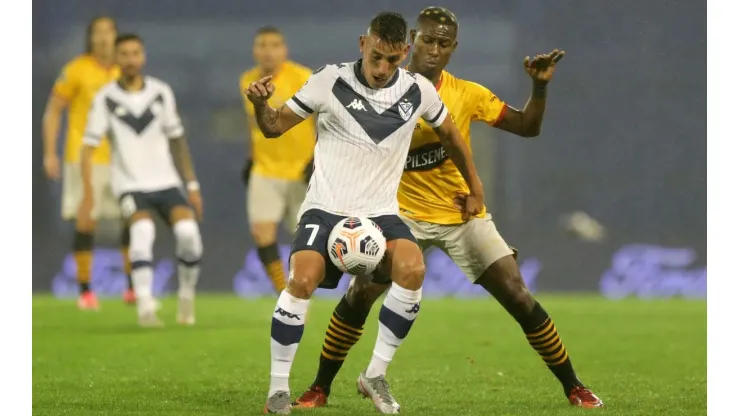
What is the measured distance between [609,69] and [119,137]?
7.51m

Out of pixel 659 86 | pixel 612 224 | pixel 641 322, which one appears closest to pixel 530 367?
pixel 641 322

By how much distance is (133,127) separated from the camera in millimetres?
9867

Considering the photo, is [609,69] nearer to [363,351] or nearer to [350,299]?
[363,351]

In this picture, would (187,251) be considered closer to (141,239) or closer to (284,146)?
(141,239)

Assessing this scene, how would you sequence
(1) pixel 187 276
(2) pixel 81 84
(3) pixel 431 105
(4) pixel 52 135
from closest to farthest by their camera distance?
(3) pixel 431 105, (1) pixel 187 276, (4) pixel 52 135, (2) pixel 81 84

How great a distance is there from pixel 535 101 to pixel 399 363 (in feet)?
7.86

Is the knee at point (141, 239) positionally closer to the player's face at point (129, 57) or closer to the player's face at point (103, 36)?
the player's face at point (129, 57)

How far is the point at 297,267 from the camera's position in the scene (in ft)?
16.6

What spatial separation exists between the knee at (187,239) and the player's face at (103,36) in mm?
2833

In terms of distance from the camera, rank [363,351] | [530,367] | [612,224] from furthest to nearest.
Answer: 1. [612,224]
2. [363,351]
3. [530,367]

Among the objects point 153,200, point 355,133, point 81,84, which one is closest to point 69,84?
point 81,84

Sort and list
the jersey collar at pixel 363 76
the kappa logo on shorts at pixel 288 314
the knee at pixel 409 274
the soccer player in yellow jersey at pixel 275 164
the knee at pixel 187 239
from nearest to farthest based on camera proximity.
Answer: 1. the kappa logo on shorts at pixel 288 314
2. the knee at pixel 409 274
3. the jersey collar at pixel 363 76
4. the knee at pixel 187 239
5. the soccer player in yellow jersey at pixel 275 164

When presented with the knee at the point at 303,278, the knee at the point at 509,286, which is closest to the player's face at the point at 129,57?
the knee at the point at 509,286

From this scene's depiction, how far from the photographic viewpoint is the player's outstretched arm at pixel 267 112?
16.3 feet
